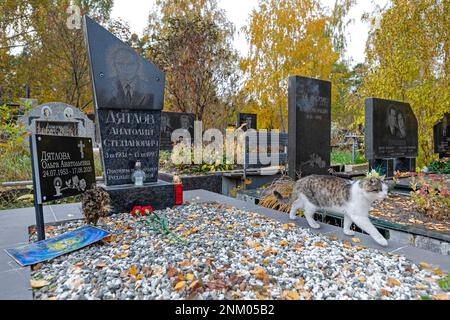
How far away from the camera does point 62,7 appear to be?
18.7 m

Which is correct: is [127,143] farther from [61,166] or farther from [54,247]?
[54,247]

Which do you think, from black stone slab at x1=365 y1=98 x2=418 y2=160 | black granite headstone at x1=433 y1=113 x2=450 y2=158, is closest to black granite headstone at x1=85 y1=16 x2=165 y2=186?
black stone slab at x1=365 y1=98 x2=418 y2=160

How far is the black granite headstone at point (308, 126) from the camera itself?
5.95 metres

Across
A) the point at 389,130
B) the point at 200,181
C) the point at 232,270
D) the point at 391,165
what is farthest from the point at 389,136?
the point at 232,270

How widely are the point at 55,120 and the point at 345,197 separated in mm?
9297

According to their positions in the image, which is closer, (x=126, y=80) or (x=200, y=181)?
(x=126, y=80)

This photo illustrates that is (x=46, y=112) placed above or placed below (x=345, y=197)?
above

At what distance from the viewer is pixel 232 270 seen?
8.04 feet

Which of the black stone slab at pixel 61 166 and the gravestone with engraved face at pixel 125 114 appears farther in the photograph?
the gravestone with engraved face at pixel 125 114

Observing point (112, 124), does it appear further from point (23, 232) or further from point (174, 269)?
point (174, 269)

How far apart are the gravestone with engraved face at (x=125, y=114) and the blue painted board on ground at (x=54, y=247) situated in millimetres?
1182

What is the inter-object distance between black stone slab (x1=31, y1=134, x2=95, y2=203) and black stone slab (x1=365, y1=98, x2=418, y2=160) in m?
6.50

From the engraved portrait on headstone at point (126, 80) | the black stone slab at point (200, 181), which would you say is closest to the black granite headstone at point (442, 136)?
the black stone slab at point (200, 181)

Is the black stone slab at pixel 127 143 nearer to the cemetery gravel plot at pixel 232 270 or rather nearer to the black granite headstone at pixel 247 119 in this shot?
the cemetery gravel plot at pixel 232 270
